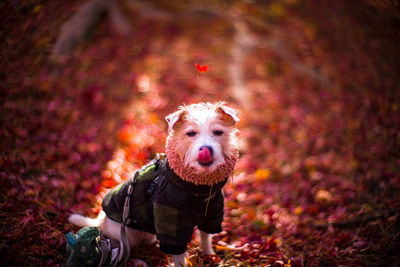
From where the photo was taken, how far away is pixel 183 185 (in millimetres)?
2117

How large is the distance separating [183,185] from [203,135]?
0.48 m

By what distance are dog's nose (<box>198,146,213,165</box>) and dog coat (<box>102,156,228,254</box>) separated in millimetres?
331

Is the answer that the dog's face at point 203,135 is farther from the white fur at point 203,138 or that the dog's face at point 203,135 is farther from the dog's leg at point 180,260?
the dog's leg at point 180,260

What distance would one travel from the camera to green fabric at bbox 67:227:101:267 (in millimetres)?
2127

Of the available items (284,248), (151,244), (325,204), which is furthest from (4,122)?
(325,204)

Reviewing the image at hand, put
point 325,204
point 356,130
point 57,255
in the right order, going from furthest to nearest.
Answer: point 356,130 → point 325,204 → point 57,255

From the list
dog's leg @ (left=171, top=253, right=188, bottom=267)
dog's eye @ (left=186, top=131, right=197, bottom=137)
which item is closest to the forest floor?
dog's leg @ (left=171, top=253, right=188, bottom=267)

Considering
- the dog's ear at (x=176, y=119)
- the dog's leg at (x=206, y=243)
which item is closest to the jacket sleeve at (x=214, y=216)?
the dog's leg at (x=206, y=243)

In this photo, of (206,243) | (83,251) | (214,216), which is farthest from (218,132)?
(83,251)

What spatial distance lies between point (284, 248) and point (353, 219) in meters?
1.06

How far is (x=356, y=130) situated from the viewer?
15.9 ft

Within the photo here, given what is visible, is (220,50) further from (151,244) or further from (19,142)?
(151,244)

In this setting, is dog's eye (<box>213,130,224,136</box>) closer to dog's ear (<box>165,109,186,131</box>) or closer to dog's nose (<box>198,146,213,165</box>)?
dog's nose (<box>198,146,213,165</box>)

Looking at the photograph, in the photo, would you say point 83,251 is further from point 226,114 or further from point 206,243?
point 226,114
